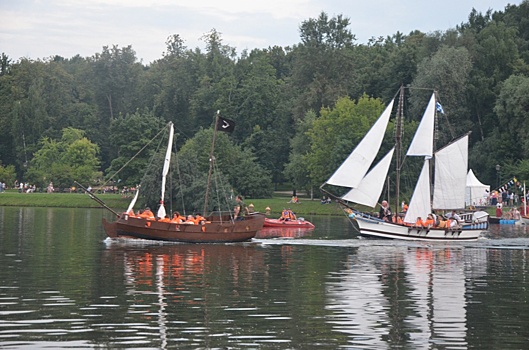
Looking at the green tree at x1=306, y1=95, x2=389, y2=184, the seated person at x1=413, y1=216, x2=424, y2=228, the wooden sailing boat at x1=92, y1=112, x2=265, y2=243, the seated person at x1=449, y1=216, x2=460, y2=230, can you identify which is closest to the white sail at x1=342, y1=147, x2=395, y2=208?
the seated person at x1=413, y1=216, x2=424, y2=228

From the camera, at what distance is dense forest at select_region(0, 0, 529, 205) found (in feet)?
317

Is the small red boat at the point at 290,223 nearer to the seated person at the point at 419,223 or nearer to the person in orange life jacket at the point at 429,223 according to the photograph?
the seated person at the point at 419,223

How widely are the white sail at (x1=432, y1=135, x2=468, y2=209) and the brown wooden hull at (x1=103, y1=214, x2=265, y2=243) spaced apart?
1341cm

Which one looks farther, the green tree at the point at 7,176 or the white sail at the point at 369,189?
the green tree at the point at 7,176

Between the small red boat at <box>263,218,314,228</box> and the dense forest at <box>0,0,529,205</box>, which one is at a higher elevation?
the dense forest at <box>0,0,529,205</box>

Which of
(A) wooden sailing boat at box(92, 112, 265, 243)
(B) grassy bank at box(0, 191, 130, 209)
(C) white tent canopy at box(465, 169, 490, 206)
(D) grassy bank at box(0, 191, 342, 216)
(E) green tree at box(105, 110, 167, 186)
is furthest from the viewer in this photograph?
(E) green tree at box(105, 110, 167, 186)

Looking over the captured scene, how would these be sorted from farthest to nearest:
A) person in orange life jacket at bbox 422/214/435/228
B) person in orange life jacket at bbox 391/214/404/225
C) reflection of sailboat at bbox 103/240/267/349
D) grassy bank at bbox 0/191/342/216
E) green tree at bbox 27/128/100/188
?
green tree at bbox 27/128/100/188
grassy bank at bbox 0/191/342/216
person in orange life jacket at bbox 391/214/404/225
person in orange life jacket at bbox 422/214/435/228
reflection of sailboat at bbox 103/240/267/349

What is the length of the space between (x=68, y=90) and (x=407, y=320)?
445 feet

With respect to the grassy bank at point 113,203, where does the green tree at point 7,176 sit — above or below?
above

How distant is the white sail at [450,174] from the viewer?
196ft

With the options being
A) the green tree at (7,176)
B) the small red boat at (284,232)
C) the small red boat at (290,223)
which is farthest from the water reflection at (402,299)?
the green tree at (7,176)

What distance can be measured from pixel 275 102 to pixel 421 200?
7024cm

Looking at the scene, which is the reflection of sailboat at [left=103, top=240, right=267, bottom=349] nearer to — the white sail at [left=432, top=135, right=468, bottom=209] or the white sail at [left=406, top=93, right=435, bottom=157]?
the white sail at [left=406, top=93, right=435, bottom=157]

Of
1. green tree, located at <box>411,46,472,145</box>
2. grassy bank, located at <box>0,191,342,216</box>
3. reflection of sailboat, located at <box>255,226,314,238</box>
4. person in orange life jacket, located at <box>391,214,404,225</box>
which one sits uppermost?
green tree, located at <box>411,46,472,145</box>
